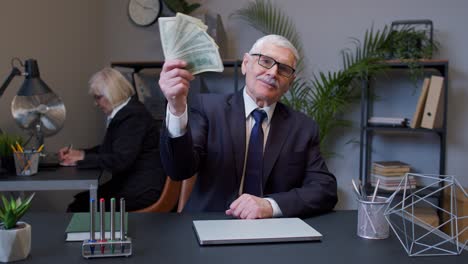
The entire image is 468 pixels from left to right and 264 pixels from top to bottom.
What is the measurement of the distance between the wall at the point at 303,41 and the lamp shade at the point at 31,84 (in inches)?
31.9

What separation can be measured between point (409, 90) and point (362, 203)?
9.18 ft

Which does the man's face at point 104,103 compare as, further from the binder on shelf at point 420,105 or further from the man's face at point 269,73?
the binder on shelf at point 420,105

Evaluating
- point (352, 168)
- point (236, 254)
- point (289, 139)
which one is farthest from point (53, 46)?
point (236, 254)

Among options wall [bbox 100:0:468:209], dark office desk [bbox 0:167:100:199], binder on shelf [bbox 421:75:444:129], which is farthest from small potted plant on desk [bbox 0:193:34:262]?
wall [bbox 100:0:468:209]

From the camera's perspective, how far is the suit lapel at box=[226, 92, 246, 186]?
1796 mm

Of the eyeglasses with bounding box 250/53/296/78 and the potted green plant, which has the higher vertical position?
the eyeglasses with bounding box 250/53/296/78

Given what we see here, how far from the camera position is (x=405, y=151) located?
3832 mm

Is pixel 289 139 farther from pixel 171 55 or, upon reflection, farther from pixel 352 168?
pixel 352 168

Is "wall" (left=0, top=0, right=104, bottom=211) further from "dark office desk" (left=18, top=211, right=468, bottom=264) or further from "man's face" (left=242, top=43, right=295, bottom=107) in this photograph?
"dark office desk" (left=18, top=211, right=468, bottom=264)

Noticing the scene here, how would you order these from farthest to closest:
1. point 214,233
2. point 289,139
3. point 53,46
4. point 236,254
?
1. point 53,46
2. point 289,139
3. point 214,233
4. point 236,254

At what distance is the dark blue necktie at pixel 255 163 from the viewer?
177 cm

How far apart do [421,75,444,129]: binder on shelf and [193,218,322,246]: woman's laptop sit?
239cm

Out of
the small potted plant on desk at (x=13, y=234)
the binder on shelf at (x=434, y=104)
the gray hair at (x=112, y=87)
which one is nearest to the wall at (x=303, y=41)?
the binder on shelf at (x=434, y=104)

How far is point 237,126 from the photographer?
1845 mm
